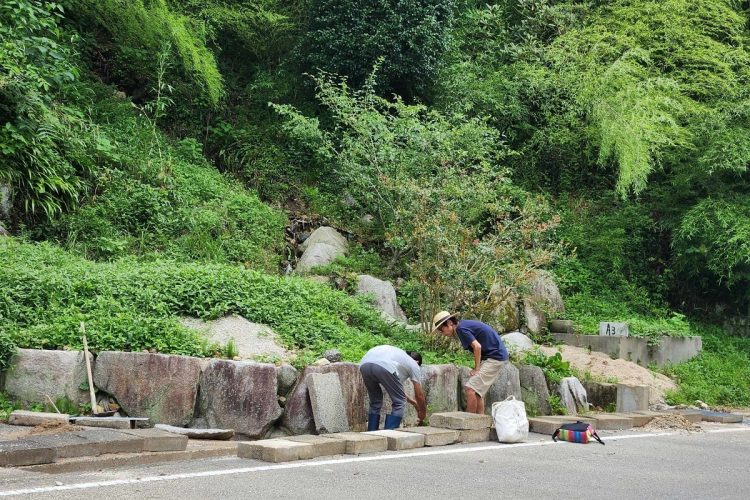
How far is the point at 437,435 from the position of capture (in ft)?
24.9

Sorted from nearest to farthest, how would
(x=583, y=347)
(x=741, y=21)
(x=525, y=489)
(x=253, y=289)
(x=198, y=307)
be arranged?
(x=525, y=489) < (x=198, y=307) < (x=253, y=289) < (x=583, y=347) < (x=741, y=21)

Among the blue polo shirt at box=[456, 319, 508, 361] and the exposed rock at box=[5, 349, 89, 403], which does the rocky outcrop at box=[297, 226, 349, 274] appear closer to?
the blue polo shirt at box=[456, 319, 508, 361]

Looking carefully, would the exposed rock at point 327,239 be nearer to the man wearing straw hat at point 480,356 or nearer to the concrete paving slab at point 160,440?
the man wearing straw hat at point 480,356

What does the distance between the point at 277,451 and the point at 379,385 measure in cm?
208

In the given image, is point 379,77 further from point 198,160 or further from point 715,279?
point 715,279

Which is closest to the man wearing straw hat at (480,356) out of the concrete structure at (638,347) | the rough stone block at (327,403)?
the rough stone block at (327,403)

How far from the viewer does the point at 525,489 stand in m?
5.59

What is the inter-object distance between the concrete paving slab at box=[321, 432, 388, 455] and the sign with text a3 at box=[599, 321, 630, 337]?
8.29 meters

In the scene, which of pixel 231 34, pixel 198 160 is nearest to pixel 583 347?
pixel 198 160

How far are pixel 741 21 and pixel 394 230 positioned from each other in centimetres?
1184

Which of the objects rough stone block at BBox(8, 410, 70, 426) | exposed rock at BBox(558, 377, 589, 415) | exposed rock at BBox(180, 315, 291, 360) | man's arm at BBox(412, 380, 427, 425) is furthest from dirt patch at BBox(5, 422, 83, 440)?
exposed rock at BBox(558, 377, 589, 415)

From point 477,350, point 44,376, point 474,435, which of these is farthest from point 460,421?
point 44,376

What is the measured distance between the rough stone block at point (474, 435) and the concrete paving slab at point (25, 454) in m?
4.06

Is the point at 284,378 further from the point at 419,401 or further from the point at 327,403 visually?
the point at 419,401
